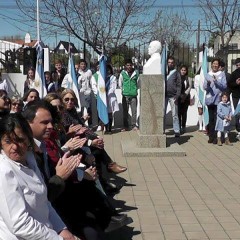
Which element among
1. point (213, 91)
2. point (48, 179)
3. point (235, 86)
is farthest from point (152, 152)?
point (48, 179)

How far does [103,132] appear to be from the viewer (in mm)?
12125

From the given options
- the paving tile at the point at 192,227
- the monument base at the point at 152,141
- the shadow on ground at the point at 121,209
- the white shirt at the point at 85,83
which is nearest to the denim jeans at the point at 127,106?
the white shirt at the point at 85,83

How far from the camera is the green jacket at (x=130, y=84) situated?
12.1 m

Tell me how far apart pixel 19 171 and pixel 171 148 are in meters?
6.92

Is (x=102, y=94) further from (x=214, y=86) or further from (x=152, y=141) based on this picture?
(x=152, y=141)

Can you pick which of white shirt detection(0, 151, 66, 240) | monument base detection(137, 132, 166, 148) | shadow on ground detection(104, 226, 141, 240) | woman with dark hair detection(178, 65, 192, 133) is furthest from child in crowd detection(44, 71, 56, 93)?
white shirt detection(0, 151, 66, 240)

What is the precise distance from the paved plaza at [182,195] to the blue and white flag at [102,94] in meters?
2.30

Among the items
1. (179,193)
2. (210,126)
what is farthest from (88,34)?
(179,193)

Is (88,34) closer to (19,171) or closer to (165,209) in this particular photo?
(165,209)

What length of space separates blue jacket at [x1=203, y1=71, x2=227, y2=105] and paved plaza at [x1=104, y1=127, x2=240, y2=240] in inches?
45.3

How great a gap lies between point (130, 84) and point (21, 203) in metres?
9.81

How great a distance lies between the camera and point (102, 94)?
1211 centimetres

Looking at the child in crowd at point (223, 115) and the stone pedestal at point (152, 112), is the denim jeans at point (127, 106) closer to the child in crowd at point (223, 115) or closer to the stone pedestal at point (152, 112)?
the child in crowd at point (223, 115)

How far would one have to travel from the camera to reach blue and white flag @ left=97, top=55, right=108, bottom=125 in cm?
1192
